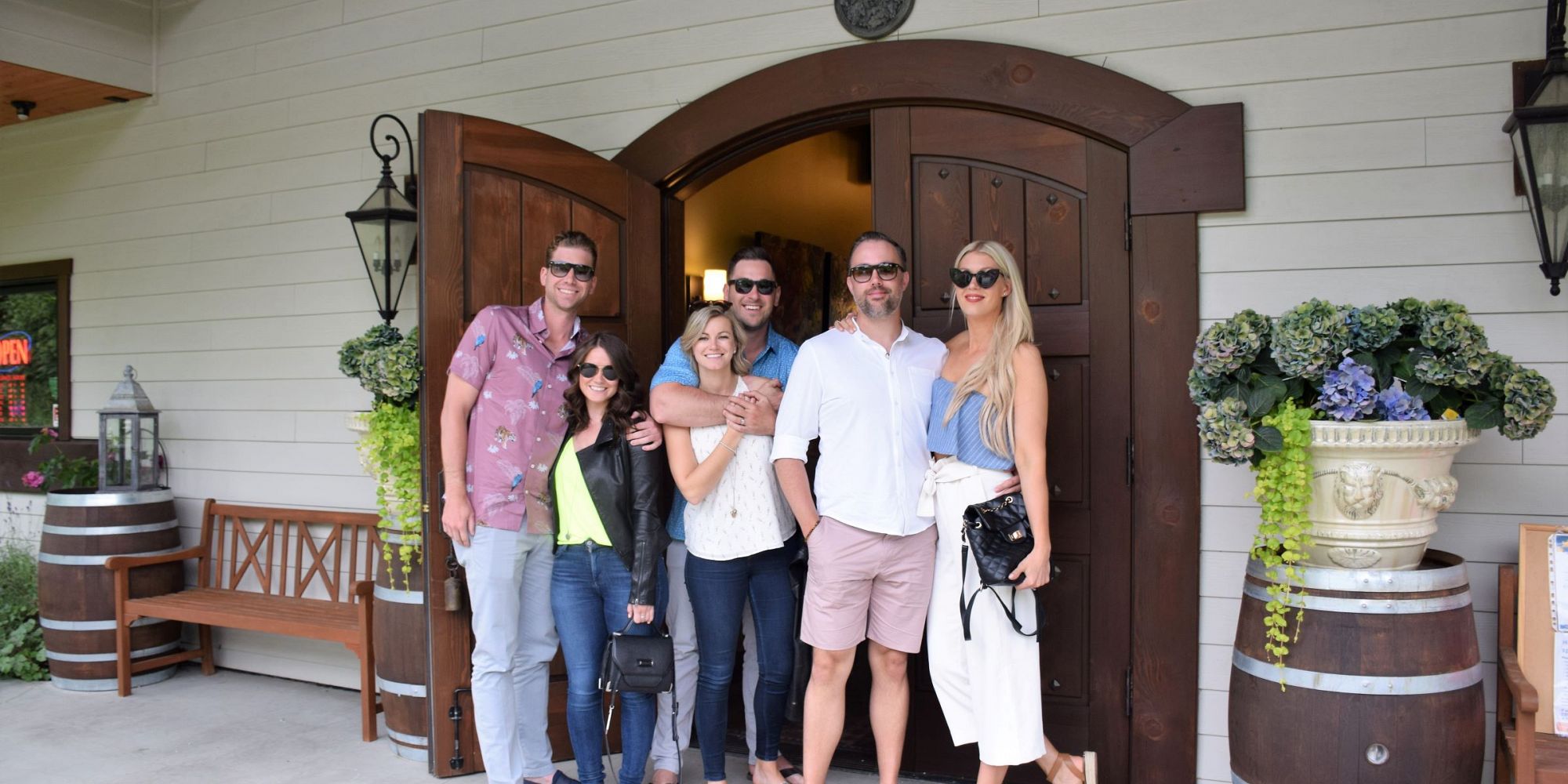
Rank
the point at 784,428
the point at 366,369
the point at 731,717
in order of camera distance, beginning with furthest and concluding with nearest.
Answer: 1. the point at 731,717
2. the point at 366,369
3. the point at 784,428

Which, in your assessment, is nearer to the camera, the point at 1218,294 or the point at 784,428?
the point at 784,428

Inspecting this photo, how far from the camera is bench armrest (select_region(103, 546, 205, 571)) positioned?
4.96 metres

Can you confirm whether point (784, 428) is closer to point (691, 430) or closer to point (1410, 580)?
point (691, 430)

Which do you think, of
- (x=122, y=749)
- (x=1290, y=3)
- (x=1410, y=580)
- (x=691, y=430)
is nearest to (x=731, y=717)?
(x=691, y=430)

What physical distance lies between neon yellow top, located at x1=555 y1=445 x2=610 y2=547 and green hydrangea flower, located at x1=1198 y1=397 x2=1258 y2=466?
1695 millimetres

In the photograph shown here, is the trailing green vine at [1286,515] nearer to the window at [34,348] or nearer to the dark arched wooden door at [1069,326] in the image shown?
the dark arched wooden door at [1069,326]

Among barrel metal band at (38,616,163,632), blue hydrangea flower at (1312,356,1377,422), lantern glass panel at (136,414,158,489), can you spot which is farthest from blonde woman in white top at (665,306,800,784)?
lantern glass panel at (136,414,158,489)

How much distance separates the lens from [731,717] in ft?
14.4

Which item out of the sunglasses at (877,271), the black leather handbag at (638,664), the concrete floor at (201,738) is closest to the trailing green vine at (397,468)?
the concrete floor at (201,738)

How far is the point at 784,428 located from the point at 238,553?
347 cm

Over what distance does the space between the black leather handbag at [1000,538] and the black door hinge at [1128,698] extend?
0.70 meters

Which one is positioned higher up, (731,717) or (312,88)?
(312,88)

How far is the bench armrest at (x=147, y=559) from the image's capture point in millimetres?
4961

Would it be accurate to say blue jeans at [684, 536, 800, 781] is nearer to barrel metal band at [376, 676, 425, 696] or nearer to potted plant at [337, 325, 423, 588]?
potted plant at [337, 325, 423, 588]
